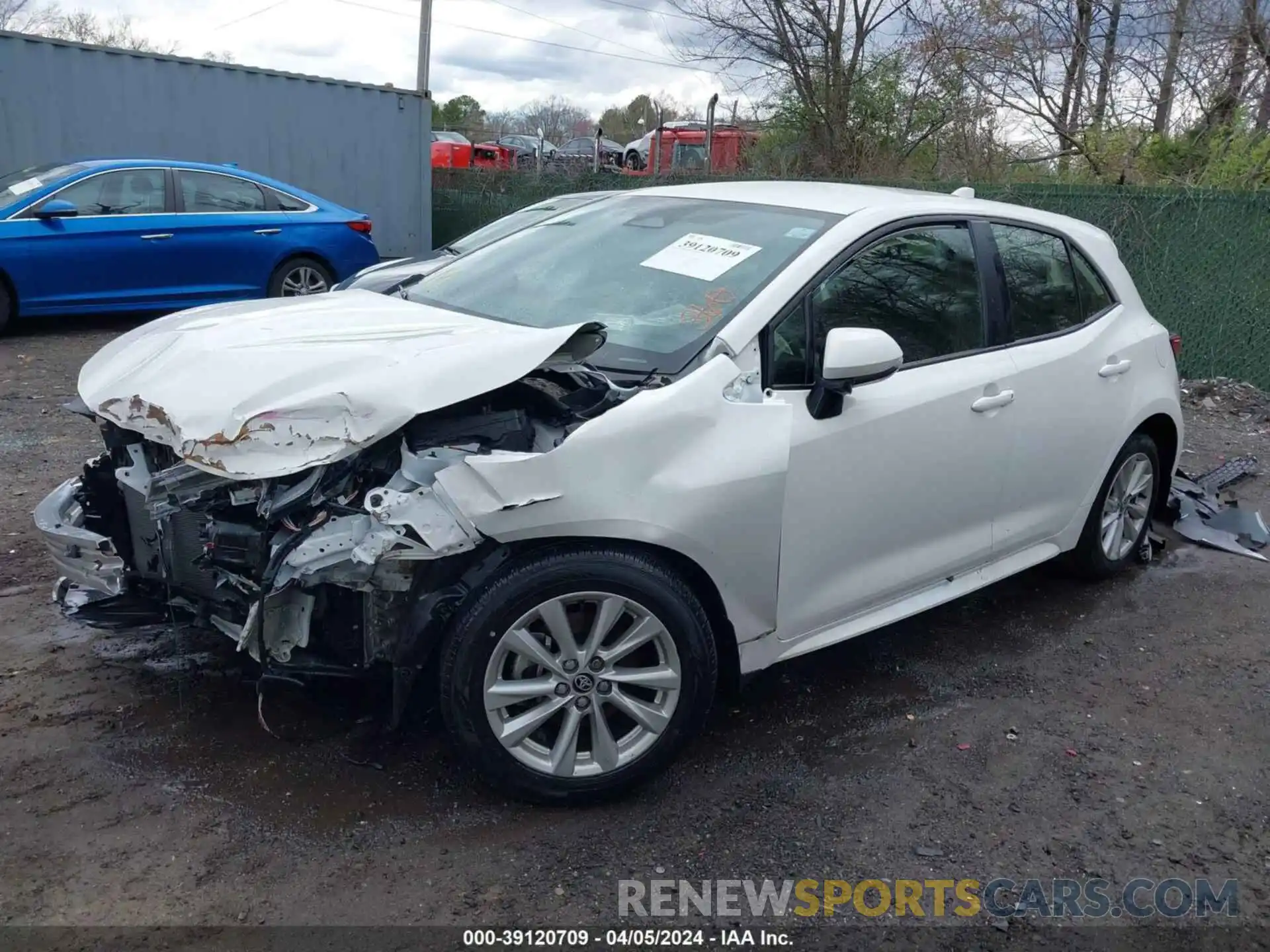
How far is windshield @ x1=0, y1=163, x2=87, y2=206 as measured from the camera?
29.8ft

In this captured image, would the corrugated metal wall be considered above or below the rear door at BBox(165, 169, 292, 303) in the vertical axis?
above

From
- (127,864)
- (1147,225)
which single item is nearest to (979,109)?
(1147,225)

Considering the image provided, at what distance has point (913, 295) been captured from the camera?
150 inches

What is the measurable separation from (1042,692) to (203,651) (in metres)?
3.02

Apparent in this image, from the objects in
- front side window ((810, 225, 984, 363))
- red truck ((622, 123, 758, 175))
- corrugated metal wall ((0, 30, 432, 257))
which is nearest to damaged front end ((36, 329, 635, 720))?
front side window ((810, 225, 984, 363))

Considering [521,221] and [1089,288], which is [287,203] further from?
[1089,288]

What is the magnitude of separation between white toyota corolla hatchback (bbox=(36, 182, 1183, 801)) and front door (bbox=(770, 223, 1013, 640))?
0.04 feet

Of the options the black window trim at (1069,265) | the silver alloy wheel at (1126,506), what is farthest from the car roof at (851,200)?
the silver alloy wheel at (1126,506)

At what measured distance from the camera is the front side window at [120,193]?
30.1 feet

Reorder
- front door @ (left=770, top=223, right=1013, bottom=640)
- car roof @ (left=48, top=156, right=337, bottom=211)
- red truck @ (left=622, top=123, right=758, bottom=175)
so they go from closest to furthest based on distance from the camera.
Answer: front door @ (left=770, top=223, right=1013, bottom=640)
car roof @ (left=48, top=156, right=337, bottom=211)
red truck @ (left=622, top=123, right=758, bottom=175)

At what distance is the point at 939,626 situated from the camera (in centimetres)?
455

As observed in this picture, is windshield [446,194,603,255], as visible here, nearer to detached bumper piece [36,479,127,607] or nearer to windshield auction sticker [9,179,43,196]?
detached bumper piece [36,479,127,607]

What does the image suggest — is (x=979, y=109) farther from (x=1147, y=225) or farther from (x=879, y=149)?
(x=1147, y=225)

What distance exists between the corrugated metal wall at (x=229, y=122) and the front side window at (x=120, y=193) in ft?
8.77
